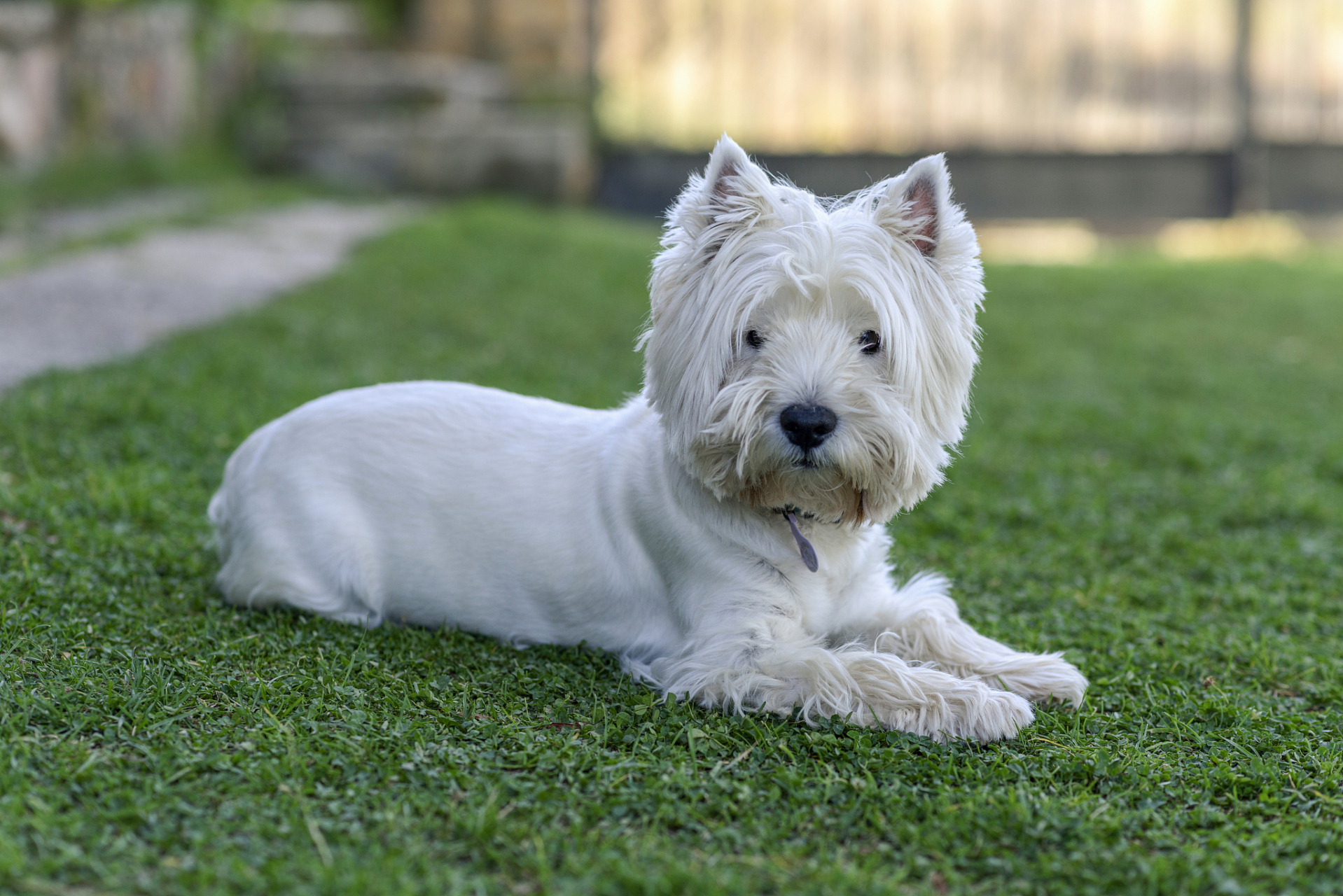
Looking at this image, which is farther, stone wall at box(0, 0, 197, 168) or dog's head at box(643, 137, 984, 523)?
stone wall at box(0, 0, 197, 168)

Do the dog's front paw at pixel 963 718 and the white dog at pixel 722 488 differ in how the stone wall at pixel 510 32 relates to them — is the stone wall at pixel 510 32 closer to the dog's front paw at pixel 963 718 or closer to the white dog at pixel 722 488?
the white dog at pixel 722 488

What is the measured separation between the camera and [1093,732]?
118 inches

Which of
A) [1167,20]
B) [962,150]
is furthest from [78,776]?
[1167,20]

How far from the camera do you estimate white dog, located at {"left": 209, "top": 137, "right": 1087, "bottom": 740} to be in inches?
115

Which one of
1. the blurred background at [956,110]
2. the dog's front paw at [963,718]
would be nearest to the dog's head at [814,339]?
the dog's front paw at [963,718]

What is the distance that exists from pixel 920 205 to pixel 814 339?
49 cm

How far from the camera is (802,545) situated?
3.13 meters

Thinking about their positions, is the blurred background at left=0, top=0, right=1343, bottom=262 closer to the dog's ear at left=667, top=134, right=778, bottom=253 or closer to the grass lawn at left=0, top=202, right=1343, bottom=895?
the grass lawn at left=0, top=202, right=1343, bottom=895

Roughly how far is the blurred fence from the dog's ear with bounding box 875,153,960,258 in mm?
10180

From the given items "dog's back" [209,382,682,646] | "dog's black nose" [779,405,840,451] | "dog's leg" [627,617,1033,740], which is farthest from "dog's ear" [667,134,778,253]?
"dog's leg" [627,617,1033,740]

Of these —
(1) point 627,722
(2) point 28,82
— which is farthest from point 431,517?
(2) point 28,82

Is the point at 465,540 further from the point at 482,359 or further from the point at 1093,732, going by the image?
the point at 482,359

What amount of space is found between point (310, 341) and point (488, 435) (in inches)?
142

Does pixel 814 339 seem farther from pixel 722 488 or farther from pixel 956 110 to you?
pixel 956 110
